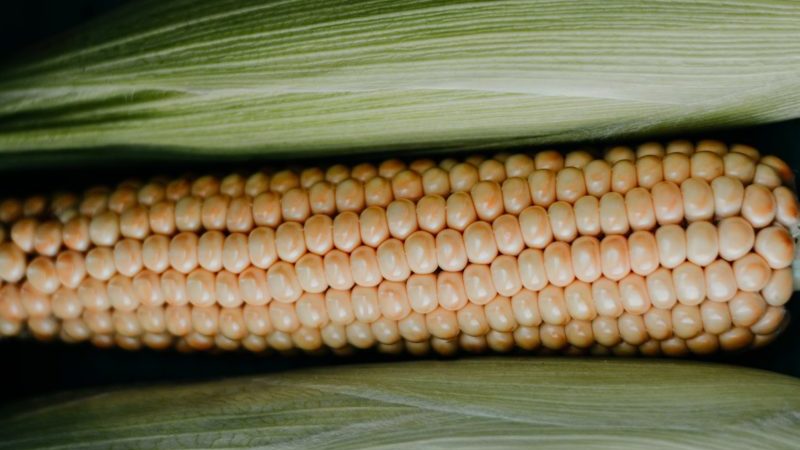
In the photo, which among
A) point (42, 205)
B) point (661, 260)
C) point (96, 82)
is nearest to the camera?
point (661, 260)

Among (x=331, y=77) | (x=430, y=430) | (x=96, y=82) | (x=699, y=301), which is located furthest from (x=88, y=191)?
(x=699, y=301)

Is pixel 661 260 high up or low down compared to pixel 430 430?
up

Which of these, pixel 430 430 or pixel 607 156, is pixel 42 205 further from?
pixel 607 156

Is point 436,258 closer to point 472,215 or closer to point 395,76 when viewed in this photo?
point 472,215

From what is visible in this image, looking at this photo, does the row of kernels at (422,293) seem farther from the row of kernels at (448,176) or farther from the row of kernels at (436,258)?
the row of kernels at (448,176)

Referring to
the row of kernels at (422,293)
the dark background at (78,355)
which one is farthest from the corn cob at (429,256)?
the dark background at (78,355)

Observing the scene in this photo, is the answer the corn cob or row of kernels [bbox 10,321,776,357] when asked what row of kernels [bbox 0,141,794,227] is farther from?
row of kernels [bbox 10,321,776,357]

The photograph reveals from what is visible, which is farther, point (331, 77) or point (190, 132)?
point (190, 132)
